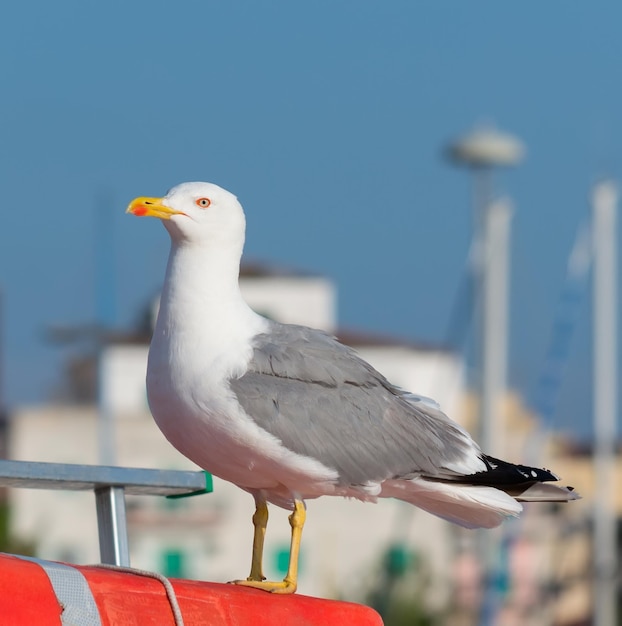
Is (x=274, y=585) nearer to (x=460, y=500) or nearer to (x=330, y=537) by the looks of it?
(x=460, y=500)

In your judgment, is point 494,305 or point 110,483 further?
point 494,305

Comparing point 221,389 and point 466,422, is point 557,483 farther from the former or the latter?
point 466,422

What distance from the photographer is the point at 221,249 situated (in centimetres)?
516

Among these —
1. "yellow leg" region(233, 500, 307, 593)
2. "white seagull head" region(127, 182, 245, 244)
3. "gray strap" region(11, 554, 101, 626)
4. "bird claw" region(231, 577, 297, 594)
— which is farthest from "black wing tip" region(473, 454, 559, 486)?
"gray strap" region(11, 554, 101, 626)

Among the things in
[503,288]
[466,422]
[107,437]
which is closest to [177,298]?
[503,288]

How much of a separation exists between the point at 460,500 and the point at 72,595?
5.19 ft

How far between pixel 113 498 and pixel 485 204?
124 feet

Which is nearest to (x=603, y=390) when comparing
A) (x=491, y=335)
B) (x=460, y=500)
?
(x=491, y=335)

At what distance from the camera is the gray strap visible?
3957mm

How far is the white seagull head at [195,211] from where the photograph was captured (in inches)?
201

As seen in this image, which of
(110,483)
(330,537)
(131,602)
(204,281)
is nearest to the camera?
(131,602)

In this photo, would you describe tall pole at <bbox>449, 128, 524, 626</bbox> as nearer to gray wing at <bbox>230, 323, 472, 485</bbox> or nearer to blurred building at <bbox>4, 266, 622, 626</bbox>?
blurred building at <bbox>4, 266, 622, 626</bbox>

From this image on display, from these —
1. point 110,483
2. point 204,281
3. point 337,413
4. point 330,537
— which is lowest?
point 330,537

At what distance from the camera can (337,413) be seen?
17.0ft
